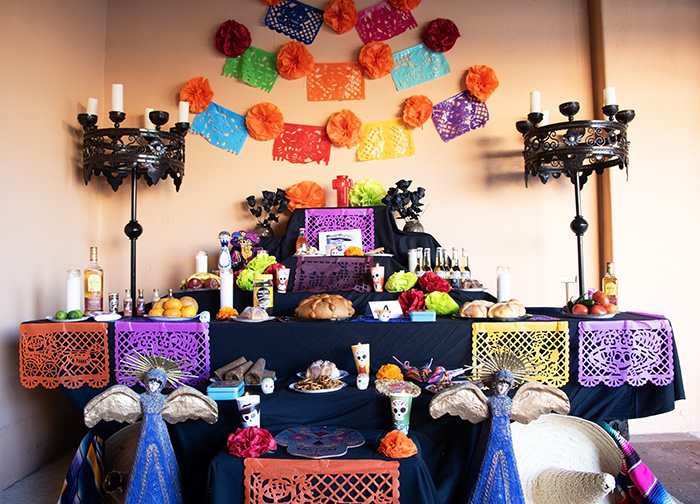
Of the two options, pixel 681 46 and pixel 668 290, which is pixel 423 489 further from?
pixel 681 46

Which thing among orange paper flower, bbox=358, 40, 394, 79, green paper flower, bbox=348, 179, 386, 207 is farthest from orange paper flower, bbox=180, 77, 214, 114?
green paper flower, bbox=348, 179, 386, 207

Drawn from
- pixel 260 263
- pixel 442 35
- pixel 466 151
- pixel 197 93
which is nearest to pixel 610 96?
pixel 466 151

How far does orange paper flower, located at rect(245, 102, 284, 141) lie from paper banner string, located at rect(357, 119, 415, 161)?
62 centimetres

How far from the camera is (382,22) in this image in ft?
12.5

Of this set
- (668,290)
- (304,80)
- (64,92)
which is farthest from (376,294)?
(64,92)

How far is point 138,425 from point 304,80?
2.62 m

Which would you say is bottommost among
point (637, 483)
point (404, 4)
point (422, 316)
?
point (637, 483)

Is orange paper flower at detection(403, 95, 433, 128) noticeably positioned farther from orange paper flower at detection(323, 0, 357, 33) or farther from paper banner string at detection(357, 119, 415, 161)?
orange paper flower at detection(323, 0, 357, 33)

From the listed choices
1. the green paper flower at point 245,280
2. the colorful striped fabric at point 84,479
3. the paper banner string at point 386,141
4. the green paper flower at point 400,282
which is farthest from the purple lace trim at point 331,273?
the colorful striped fabric at point 84,479

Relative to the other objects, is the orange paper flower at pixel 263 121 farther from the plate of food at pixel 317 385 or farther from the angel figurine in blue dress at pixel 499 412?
the angel figurine in blue dress at pixel 499 412

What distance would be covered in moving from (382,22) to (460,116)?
0.91 m

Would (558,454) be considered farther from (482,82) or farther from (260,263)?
(482,82)

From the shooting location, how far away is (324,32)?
12.6 feet

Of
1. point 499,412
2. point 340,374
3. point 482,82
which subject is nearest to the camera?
point 499,412
